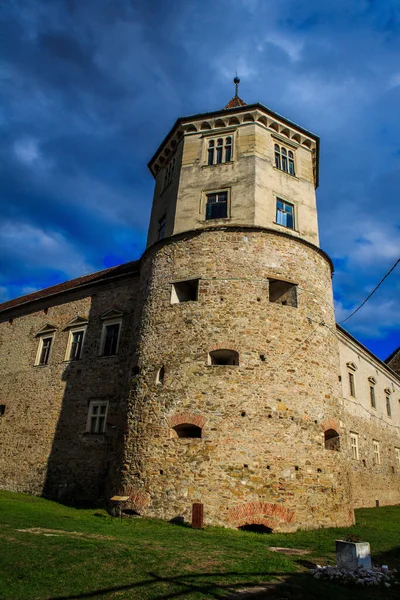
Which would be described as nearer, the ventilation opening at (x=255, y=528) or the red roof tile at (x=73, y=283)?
the ventilation opening at (x=255, y=528)

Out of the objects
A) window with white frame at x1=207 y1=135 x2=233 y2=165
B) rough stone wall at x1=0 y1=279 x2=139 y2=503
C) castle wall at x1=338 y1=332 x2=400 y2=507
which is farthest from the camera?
castle wall at x1=338 y1=332 x2=400 y2=507

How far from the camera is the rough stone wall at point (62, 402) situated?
1670 cm

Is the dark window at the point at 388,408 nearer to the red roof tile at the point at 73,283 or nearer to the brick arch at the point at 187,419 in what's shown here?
the red roof tile at the point at 73,283

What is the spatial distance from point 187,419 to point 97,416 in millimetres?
5979

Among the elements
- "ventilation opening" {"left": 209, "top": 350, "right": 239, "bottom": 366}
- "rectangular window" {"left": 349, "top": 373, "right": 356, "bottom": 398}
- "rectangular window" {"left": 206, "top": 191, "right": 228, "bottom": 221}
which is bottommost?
"ventilation opening" {"left": 209, "top": 350, "right": 239, "bottom": 366}

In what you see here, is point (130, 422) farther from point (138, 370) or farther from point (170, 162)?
point (170, 162)

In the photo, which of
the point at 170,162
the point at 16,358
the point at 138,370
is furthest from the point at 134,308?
the point at 16,358

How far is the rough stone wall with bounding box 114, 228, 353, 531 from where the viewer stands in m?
12.0

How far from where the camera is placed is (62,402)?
61.3ft

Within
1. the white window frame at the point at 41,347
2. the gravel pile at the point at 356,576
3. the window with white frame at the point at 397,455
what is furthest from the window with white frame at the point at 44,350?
the window with white frame at the point at 397,455

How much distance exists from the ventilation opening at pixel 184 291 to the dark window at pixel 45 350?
873 cm

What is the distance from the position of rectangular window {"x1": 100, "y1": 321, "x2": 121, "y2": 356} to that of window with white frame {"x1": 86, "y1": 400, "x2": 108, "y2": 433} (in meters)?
2.08

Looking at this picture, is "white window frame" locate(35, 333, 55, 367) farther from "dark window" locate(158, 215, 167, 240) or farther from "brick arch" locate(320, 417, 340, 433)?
"brick arch" locate(320, 417, 340, 433)

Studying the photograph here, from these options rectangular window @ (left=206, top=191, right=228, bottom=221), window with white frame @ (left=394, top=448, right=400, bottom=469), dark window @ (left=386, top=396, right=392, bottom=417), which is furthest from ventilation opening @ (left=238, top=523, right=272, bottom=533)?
dark window @ (left=386, top=396, right=392, bottom=417)
